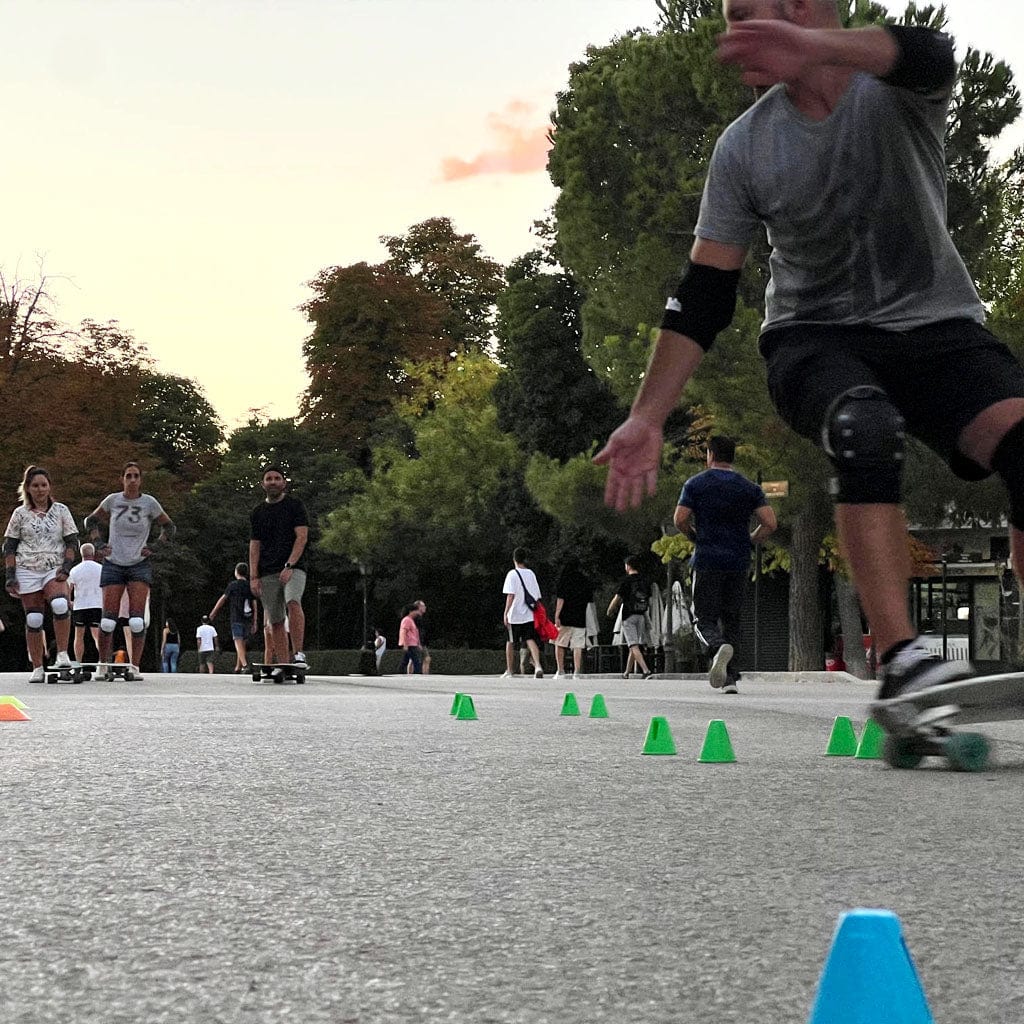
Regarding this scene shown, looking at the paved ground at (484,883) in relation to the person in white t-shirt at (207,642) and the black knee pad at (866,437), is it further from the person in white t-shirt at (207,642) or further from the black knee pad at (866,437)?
the person in white t-shirt at (207,642)

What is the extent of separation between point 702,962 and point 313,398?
62985 millimetres

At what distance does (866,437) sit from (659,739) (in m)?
1.95

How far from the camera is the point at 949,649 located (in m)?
44.6

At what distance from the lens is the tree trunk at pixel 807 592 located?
99.5 ft

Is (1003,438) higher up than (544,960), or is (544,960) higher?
(1003,438)

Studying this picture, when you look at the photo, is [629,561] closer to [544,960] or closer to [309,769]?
[309,769]

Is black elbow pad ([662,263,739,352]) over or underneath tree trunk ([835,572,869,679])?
over

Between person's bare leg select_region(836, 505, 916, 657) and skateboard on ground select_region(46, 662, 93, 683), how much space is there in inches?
519

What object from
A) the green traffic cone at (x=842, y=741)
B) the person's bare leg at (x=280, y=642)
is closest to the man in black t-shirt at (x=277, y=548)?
the person's bare leg at (x=280, y=642)

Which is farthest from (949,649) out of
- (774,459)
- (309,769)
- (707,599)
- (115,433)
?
(309,769)

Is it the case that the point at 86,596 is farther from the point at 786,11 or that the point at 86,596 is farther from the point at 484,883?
the point at 484,883

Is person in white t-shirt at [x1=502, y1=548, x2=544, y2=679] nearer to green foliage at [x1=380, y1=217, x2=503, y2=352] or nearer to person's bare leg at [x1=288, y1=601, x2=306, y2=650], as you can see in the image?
person's bare leg at [x1=288, y1=601, x2=306, y2=650]

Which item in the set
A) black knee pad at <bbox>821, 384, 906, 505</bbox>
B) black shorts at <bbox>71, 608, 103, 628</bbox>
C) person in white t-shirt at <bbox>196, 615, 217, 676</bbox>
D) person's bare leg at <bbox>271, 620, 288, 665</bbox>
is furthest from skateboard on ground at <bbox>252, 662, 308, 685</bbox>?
person in white t-shirt at <bbox>196, 615, 217, 676</bbox>

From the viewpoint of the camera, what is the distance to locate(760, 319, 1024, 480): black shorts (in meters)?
5.13
